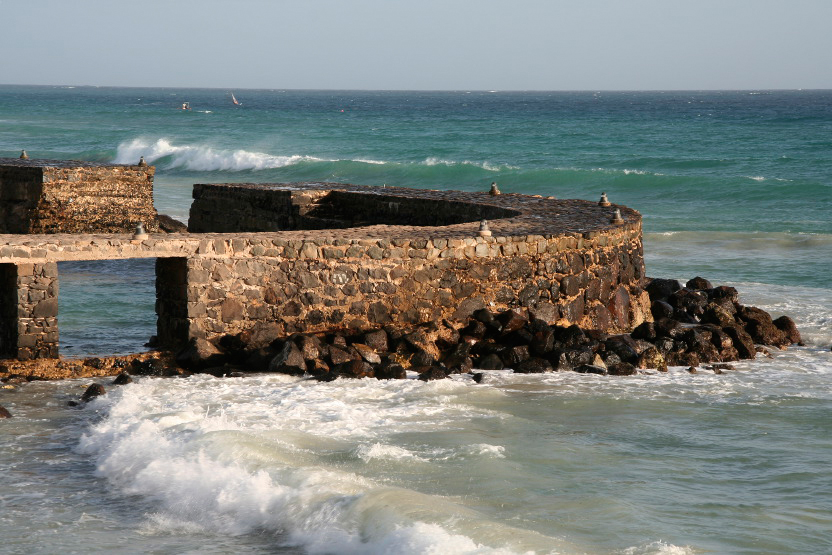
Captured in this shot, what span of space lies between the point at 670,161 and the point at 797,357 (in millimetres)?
30746

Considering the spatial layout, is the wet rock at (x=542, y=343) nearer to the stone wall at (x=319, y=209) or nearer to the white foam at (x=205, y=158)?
the stone wall at (x=319, y=209)

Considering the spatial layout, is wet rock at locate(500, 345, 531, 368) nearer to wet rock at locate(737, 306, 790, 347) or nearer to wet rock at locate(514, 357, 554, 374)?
wet rock at locate(514, 357, 554, 374)

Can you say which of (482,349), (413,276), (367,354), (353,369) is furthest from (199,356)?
(482,349)

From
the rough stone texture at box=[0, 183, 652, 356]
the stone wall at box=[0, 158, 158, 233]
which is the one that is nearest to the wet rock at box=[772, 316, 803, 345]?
the rough stone texture at box=[0, 183, 652, 356]

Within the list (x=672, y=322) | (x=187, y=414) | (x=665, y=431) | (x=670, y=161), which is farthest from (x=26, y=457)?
(x=670, y=161)

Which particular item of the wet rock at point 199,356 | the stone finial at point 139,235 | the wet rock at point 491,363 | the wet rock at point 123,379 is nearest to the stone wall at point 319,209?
the wet rock at point 491,363

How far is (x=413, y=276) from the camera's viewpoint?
11.4 m

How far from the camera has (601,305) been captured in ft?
41.4

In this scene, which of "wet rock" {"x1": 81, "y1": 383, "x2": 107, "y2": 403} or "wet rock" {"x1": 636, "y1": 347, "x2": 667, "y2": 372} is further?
"wet rock" {"x1": 636, "y1": 347, "x2": 667, "y2": 372}

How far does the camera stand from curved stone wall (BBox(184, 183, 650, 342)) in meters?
10.9

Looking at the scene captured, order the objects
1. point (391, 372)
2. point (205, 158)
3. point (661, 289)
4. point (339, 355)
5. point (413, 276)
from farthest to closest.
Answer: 1. point (205, 158)
2. point (661, 289)
3. point (413, 276)
4. point (339, 355)
5. point (391, 372)

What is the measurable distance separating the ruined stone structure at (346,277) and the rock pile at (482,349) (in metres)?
0.23

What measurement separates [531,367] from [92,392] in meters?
4.11

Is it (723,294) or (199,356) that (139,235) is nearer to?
(199,356)
